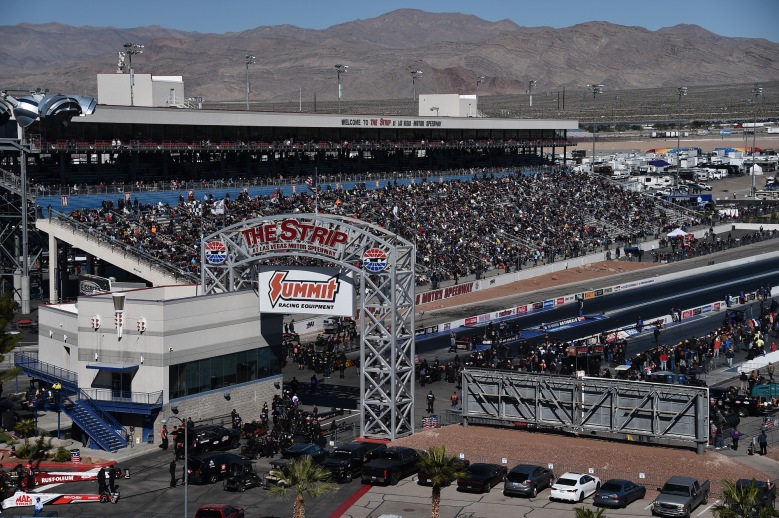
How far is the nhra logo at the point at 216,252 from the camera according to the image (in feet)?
152

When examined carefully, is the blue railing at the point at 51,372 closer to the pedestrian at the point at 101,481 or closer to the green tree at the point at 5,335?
the green tree at the point at 5,335

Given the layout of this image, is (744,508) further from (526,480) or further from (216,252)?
(216,252)

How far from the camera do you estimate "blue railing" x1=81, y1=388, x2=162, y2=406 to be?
143 feet

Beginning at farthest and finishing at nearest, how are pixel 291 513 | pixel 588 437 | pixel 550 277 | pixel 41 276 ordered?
pixel 550 277, pixel 41 276, pixel 588 437, pixel 291 513

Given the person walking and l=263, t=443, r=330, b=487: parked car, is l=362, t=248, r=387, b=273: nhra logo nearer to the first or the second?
l=263, t=443, r=330, b=487: parked car

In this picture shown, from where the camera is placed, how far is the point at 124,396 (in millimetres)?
44062

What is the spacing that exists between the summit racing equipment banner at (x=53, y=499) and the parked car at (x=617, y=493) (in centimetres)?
1473

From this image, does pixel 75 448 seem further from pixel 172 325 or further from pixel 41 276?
pixel 41 276

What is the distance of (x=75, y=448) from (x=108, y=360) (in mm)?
3532

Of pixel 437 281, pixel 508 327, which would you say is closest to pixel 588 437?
pixel 508 327

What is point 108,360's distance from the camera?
44.6 m

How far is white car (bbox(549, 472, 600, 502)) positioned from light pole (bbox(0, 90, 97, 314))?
→ 1628 inches

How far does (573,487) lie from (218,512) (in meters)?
10.7

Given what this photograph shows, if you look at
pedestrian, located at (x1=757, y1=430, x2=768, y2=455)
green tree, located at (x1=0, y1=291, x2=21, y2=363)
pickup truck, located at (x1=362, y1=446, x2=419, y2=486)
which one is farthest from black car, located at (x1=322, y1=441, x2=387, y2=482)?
pedestrian, located at (x1=757, y1=430, x2=768, y2=455)
